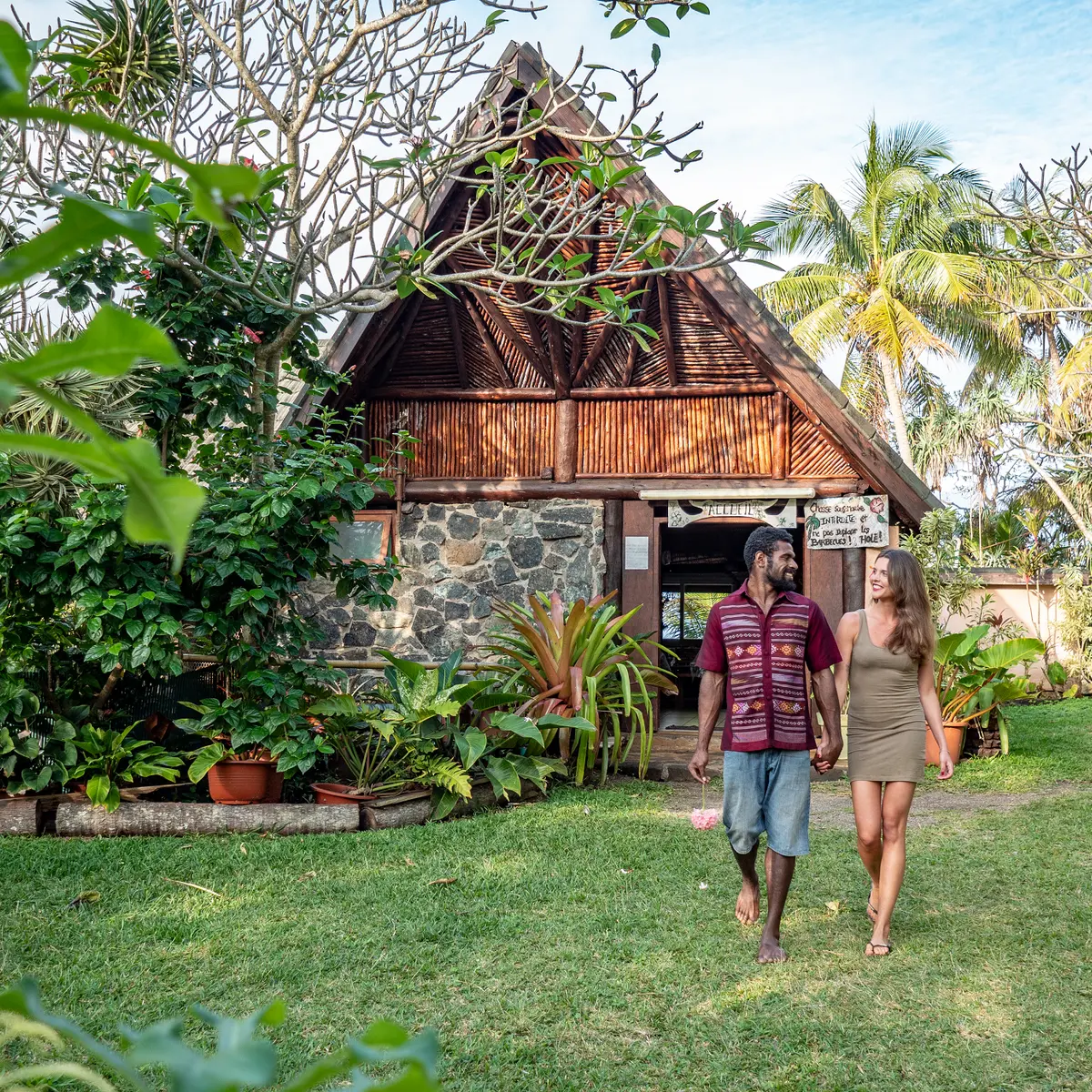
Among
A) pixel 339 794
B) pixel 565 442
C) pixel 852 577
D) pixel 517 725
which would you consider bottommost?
pixel 339 794

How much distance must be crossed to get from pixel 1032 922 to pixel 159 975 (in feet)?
11.2

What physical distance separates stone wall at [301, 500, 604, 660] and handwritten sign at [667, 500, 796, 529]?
677mm

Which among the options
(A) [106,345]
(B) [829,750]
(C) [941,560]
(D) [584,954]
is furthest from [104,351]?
(C) [941,560]

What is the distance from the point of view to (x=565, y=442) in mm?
8609

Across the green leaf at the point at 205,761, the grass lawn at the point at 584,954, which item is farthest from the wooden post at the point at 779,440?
the green leaf at the point at 205,761

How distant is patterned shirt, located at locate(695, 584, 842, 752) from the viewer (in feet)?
12.5

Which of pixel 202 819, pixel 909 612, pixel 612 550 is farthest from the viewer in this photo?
pixel 612 550

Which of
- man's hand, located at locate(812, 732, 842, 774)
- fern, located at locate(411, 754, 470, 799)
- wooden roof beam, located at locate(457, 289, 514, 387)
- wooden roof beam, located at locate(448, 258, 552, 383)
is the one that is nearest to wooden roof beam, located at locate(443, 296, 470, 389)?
wooden roof beam, located at locate(457, 289, 514, 387)

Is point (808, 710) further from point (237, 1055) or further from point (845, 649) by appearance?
point (237, 1055)

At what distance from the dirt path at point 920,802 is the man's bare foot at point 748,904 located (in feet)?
6.42

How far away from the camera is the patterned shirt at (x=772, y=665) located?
3818 millimetres

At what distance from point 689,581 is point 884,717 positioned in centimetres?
1237

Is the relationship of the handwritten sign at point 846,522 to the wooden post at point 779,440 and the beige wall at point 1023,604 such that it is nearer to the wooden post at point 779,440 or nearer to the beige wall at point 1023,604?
the wooden post at point 779,440

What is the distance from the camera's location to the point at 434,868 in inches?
183
